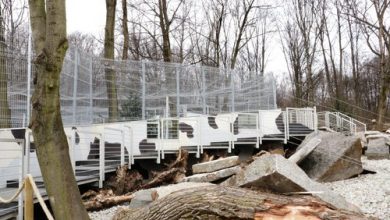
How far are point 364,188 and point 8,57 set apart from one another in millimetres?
7801

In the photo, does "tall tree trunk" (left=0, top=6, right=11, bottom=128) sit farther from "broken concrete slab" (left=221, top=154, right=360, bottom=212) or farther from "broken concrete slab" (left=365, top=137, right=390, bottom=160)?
"broken concrete slab" (left=365, top=137, right=390, bottom=160)

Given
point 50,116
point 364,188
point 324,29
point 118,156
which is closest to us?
point 50,116

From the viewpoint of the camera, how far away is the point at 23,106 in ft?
34.0

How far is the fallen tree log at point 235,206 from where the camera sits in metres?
3.74

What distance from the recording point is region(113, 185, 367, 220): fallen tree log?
3742 millimetres

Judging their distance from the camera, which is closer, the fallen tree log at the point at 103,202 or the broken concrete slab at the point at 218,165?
the fallen tree log at the point at 103,202

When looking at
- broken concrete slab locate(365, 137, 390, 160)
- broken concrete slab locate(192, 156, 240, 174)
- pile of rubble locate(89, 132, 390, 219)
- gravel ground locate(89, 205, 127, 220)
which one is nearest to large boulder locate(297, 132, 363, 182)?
pile of rubble locate(89, 132, 390, 219)

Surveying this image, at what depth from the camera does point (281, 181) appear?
6.59 m

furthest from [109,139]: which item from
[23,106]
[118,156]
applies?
[23,106]

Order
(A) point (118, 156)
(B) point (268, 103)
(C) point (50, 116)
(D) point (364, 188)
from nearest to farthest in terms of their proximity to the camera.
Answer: (C) point (50, 116) < (D) point (364, 188) < (A) point (118, 156) < (B) point (268, 103)

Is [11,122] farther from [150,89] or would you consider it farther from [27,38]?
[150,89]

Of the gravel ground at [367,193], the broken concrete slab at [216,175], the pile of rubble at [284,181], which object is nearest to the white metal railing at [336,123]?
the pile of rubble at [284,181]

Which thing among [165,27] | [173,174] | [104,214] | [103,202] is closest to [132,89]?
[173,174]

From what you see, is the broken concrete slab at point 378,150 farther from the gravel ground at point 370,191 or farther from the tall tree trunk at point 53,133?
the tall tree trunk at point 53,133
